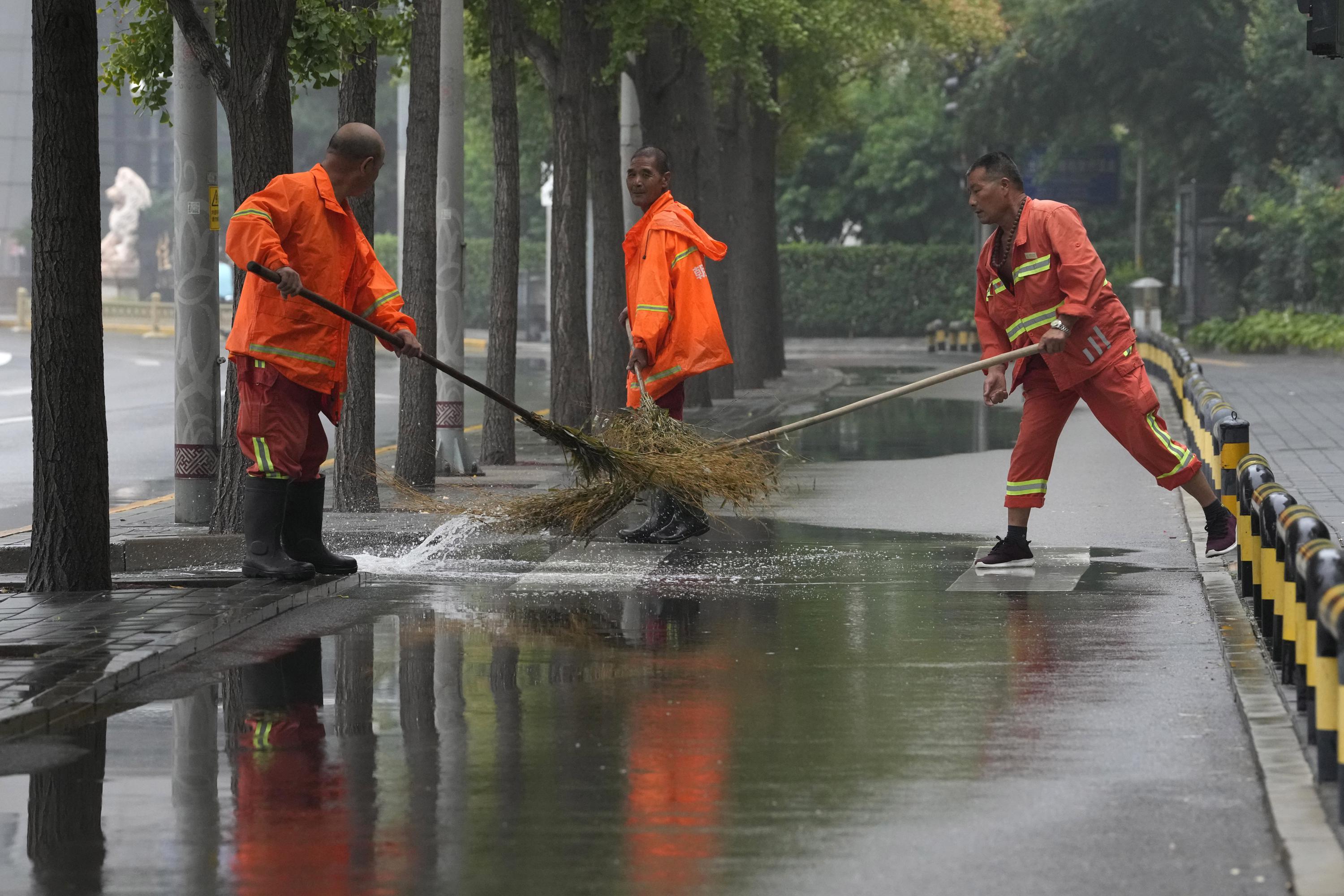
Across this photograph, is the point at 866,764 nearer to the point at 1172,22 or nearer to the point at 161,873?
the point at 161,873

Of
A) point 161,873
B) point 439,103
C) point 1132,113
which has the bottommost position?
point 161,873

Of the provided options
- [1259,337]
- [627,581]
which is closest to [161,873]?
[627,581]

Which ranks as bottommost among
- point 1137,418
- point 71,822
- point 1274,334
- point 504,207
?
point 71,822

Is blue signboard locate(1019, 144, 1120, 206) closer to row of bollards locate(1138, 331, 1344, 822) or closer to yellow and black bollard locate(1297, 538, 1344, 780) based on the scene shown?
row of bollards locate(1138, 331, 1344, 822)

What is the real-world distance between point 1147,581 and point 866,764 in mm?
4223

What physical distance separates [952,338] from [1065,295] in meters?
40.1

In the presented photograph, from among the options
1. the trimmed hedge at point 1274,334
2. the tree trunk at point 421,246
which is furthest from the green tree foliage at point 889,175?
the tree trunk at point 421,246

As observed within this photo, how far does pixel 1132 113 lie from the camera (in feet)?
161

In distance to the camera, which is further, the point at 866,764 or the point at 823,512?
the point at 823,512

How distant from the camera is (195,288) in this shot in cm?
1238

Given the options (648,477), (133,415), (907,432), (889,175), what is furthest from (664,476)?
(889,175)

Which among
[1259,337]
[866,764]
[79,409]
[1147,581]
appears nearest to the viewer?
[866,764]

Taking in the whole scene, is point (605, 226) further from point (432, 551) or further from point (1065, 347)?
point (1065, 347)

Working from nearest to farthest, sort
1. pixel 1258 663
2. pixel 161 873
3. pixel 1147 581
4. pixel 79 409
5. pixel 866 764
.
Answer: pixel 161 873, pixel 866 764, pixel 1258 663, pixel 79 409, pixel 1147 581
